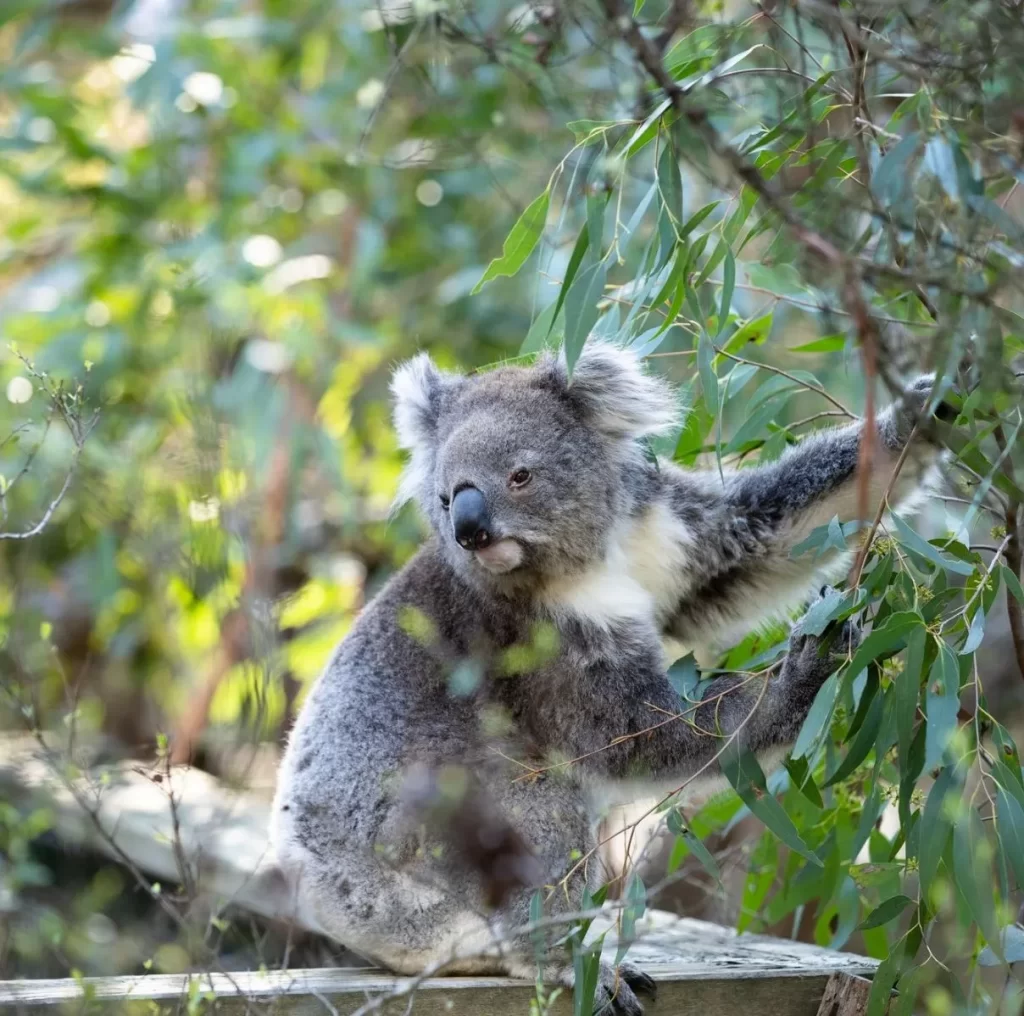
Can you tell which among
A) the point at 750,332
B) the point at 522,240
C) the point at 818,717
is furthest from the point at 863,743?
the point at 522,240

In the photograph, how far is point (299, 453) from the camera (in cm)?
562

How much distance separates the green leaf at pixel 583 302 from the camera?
2.13 meters

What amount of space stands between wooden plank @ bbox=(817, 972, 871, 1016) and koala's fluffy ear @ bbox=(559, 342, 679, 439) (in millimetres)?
1187

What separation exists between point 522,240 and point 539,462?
18.2 inches

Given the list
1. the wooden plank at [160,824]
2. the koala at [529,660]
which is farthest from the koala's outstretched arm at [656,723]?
the wooden plank at [160,824]

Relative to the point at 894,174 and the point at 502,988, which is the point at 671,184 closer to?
the point at 894,174

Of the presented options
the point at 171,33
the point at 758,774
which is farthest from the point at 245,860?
the point at 171,33

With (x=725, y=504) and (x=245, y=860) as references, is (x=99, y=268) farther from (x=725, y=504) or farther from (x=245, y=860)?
(x=725, y=504)

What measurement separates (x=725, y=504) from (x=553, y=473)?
420 millimetres

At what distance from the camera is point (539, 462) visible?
2793 mm

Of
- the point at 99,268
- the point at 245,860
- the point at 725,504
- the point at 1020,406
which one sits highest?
the point at 1020,406

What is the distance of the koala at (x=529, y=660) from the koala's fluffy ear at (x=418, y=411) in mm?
14

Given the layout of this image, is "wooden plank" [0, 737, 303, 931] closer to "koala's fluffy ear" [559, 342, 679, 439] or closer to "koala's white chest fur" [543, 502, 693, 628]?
"koala's white chest fur" [543, 502, 693, 628]

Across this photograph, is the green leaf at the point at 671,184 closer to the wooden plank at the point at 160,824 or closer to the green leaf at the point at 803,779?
the green leaf at the point at 803,779
